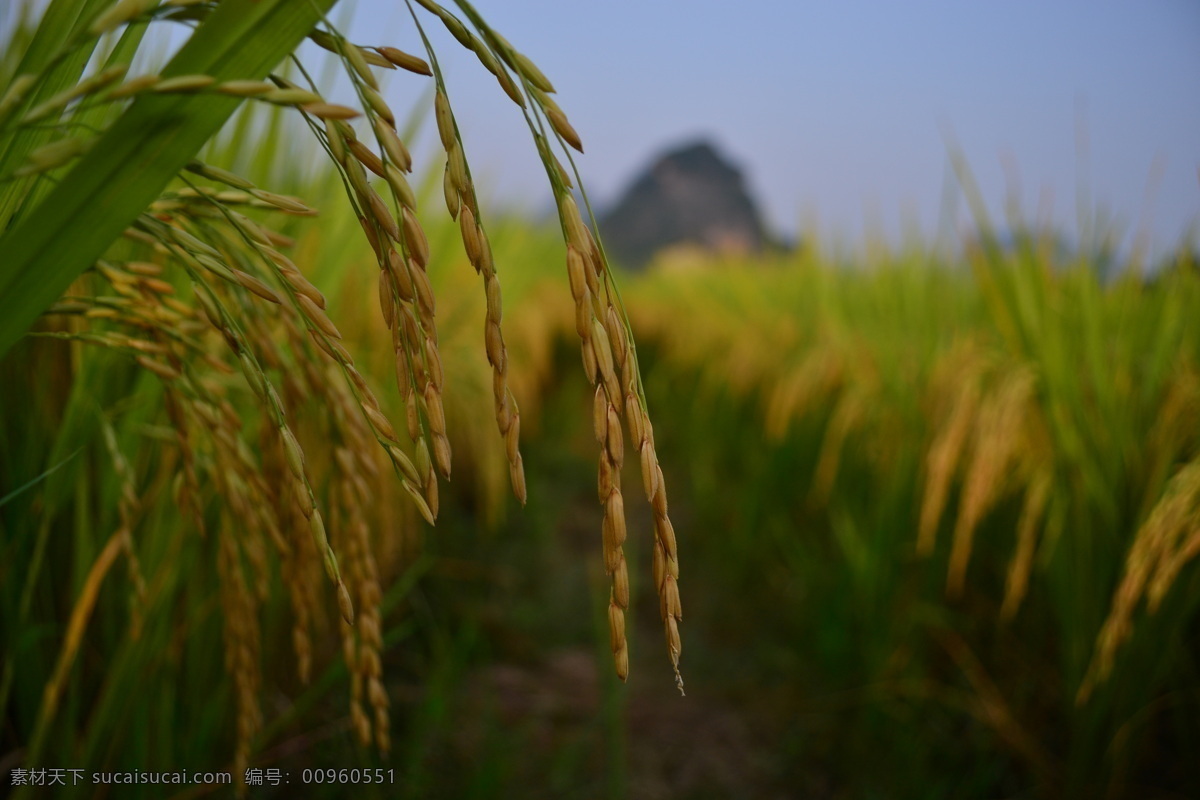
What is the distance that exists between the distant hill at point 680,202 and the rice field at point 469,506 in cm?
4016

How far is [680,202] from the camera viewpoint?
5350 cm

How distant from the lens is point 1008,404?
5.76 feet

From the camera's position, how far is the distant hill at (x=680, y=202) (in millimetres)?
46594

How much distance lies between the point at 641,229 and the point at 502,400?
4940 centimetres

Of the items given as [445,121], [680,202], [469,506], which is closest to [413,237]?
[445,121]

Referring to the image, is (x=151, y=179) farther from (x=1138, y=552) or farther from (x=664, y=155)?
(x=664, y=155)

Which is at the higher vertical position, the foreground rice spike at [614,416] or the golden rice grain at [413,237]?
the golden rice grain at [413,237]

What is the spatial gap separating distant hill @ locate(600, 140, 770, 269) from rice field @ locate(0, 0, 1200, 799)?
4016 cm

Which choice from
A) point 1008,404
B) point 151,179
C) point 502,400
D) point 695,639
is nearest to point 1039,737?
point 1008,404

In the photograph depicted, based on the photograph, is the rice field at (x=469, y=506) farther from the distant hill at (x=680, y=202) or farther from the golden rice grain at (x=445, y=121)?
the distant hill at (x=680, y=202)

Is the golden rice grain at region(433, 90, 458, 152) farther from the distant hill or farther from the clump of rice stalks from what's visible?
the distant hill

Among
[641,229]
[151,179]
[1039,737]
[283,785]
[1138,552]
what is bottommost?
[1039,737]

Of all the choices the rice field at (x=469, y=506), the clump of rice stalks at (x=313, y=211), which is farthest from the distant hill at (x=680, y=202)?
the clump of rice stalks at (x=313, y=211)

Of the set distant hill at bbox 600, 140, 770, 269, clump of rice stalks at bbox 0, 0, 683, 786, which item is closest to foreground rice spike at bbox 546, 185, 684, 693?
clump of rice stalks at bbox 0, 0, 683, 786
